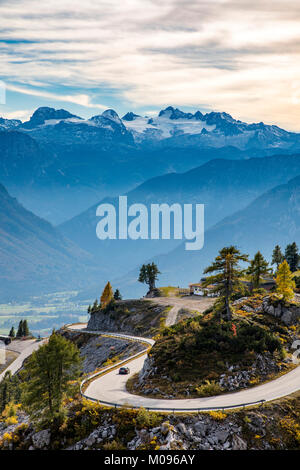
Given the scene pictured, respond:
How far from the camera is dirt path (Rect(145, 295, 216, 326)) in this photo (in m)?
107

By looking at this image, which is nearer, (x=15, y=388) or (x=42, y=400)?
(x=42, y=400)

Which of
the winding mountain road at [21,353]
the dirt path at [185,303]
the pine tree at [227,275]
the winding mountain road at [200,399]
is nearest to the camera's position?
the winding mountain road at [200,399]

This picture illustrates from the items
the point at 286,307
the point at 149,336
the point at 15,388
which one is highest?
the point at 286,307

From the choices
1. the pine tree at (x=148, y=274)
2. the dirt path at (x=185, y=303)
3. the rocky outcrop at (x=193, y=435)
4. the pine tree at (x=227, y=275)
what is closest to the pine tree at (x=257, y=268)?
the dirt path at (x=185, y=303)

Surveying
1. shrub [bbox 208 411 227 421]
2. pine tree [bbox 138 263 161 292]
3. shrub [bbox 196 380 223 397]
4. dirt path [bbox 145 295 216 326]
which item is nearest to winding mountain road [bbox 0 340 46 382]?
pine tree [bbox 138 263 161 292]

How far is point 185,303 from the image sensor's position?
12019 centimetres

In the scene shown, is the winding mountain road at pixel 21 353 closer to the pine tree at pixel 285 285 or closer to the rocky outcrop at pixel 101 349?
the rocky outcrop at pixel 101 349

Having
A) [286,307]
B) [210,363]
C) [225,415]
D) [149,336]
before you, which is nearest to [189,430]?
[225,415]

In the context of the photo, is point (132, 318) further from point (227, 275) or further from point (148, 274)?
point (227, 275)

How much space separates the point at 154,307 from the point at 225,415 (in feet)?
247

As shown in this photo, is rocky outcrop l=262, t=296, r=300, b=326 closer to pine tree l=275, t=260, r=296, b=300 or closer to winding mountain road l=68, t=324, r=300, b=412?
pine tree l=275, t=260, r=296, b=300

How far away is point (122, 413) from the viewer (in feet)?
147

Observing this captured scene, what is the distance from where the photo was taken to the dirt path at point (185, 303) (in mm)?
106988
